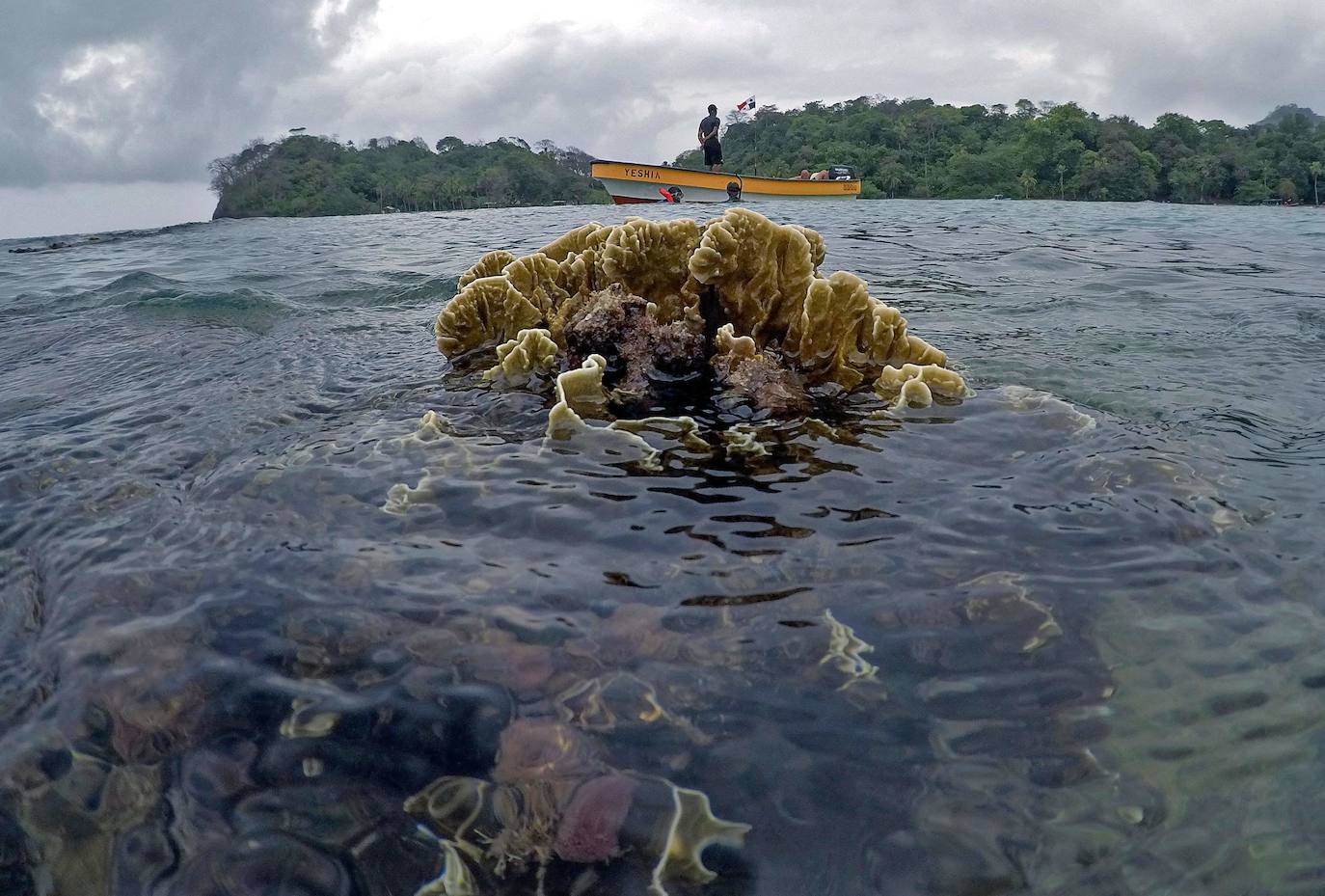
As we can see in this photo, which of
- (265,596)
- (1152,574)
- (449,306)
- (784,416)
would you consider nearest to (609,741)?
(265,596)

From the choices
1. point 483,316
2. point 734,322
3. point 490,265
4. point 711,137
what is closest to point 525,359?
point 483,316

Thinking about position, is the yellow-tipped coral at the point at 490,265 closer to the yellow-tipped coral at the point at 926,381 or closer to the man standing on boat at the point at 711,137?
the yellow-tipped coral at the point at 926,381

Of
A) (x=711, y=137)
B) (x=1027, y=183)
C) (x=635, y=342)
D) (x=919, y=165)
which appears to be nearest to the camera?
(x=635, y=342)

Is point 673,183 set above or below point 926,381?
above

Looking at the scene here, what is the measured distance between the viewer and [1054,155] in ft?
259

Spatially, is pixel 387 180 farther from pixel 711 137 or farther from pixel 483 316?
pixel 483 316

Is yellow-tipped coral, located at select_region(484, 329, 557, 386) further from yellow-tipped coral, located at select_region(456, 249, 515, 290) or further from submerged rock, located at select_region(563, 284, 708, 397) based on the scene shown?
yellow-tipped coral, located at select_region(456, 249, 515, 290)

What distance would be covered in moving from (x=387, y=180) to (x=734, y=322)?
81.6 meters

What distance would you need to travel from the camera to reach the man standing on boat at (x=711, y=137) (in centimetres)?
3283

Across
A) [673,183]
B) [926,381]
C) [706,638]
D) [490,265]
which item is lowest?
[706,638]

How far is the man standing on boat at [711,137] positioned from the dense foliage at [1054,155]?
4540 cm

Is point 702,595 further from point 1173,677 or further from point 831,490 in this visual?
point 1173,677

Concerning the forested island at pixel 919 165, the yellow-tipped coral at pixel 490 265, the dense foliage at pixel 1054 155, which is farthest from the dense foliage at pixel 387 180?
the yellow-tipped coral at pixel 490 265

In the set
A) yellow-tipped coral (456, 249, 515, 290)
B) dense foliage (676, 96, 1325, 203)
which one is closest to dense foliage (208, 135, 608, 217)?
dense foliage (676, 96, 1325, 203)
